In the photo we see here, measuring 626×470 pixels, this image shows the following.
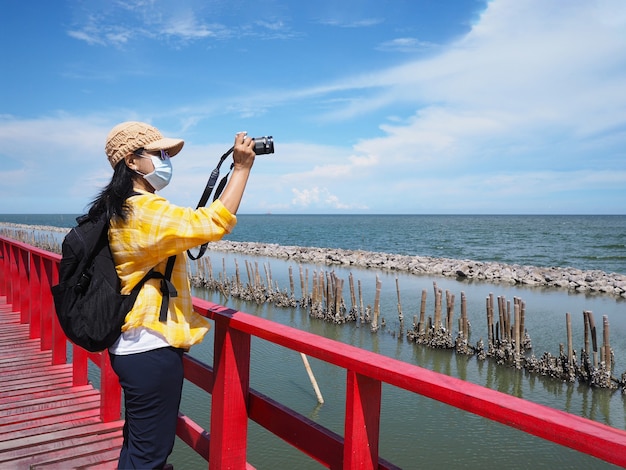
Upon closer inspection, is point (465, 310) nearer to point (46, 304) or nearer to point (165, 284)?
point (46, 304)

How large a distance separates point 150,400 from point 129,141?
953mm

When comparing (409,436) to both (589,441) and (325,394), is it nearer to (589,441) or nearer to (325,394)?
(325,394)

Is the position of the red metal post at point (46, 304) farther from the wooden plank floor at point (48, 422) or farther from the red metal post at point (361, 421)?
the red metal post at point (361, 421)

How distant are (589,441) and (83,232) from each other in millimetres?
1613

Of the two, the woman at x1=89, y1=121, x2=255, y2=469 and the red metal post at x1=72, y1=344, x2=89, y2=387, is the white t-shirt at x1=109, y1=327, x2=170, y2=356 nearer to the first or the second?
the woman at x1=89, y1=121, x2=255, y2=469

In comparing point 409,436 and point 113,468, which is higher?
point 113,468

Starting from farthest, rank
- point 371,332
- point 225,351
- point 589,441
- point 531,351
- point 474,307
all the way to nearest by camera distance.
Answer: point 474,307
point 371,332
point 531,351
point 225,351
point 589,441

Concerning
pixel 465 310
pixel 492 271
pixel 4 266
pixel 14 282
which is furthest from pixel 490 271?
pixel 14 282

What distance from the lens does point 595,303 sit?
1781cm

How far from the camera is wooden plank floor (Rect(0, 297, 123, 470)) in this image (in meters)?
2.82

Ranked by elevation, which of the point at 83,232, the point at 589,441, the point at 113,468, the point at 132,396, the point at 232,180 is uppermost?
the point at 232,180

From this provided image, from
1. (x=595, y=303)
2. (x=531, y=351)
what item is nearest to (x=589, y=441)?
(x=531, y=351)

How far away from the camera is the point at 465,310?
10617 millimetres

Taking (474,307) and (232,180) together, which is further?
(474,307)
